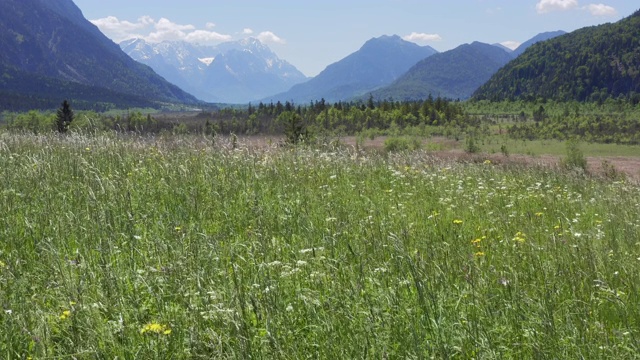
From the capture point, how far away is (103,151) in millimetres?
8969

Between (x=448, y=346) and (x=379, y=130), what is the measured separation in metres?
88.7

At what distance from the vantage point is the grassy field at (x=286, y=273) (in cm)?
272

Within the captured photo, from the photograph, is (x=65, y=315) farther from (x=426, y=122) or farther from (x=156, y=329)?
(x=426, y=122)

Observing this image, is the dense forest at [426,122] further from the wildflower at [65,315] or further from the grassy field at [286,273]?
the wildflower at [65,315]

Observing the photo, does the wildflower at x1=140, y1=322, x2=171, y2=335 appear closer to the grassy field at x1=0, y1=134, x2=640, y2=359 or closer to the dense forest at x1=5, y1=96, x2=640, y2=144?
the grassy field at x1=0, y1=134, x2=640, y2=359

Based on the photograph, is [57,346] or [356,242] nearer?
[57,346]

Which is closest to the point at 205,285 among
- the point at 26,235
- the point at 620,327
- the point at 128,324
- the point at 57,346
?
the point at 128,324

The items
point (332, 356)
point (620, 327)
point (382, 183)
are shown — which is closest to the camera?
point (332, 356)

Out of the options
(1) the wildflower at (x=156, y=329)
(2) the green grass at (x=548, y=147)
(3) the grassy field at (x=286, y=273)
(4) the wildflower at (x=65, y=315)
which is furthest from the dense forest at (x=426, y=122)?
(1) the wildflower at (x=156, y=329)

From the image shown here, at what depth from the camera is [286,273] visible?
3.44m

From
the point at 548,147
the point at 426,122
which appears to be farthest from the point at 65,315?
the point at 426,122

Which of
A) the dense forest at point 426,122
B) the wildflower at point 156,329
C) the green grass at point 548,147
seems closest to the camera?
the wildflower at point 156,329

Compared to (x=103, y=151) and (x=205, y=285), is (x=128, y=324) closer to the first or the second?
(x=205, y=285)

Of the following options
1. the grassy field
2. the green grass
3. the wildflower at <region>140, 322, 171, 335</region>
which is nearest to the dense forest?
the green grass
